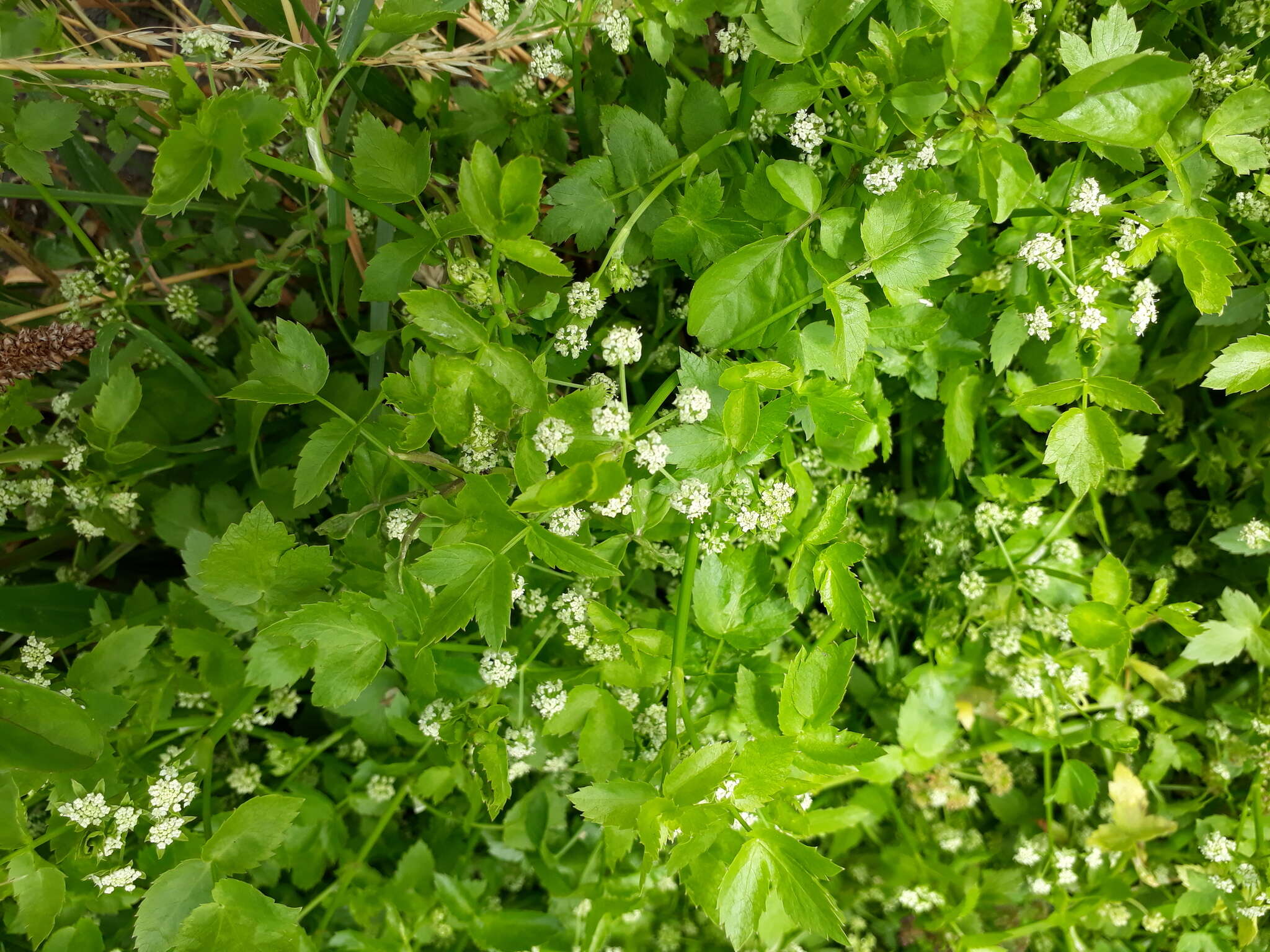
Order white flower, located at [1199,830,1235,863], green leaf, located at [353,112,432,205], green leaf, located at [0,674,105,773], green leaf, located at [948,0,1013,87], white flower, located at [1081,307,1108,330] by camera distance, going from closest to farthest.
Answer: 1. green leaf, located at [948,0,1013,87]
2. green leaf, located at [0,674,105,773]
3. green leaf, located at [353,112,432,205]
4. white flower, located at [1081,307,1108,330]
5. white flower, located at [1199,830,1235,863]

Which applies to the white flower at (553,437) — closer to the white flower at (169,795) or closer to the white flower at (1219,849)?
the white flower at (169,795)

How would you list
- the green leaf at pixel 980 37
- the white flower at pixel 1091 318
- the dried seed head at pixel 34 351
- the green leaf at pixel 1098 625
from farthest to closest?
the green leaf at pixel 1098 625 → the dried seed head at pixel 34 351 → the white flower at pixel 1091 318 → the green leaf at pixel 980 37

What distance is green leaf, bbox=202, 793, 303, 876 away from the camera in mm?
1331

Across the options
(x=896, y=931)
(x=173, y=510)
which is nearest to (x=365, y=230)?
(x=173, y=510)

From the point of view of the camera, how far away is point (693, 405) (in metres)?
1.18

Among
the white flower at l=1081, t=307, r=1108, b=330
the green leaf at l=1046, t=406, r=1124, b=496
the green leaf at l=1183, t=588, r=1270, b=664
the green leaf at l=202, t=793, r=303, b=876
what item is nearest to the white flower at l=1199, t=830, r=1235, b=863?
the green leaf at l=1183, t=588, r=1270, b=664

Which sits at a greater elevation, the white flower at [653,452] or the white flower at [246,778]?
the white flower at [653,452]

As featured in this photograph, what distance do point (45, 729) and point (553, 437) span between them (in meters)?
0.93

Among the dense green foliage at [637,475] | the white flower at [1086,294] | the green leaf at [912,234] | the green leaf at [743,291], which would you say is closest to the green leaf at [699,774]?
the dense green foliage at [637,475]

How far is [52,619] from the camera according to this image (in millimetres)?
1830

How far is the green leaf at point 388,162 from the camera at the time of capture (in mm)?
1288

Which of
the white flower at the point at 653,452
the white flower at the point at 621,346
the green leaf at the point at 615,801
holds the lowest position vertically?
the green leaf at the point at 615,801

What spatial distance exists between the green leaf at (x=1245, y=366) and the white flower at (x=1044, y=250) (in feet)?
1.25

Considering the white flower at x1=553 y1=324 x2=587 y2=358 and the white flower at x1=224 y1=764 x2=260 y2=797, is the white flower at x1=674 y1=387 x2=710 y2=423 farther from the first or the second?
the white flower at x1=224 y1=764 x2=260 y2=797
